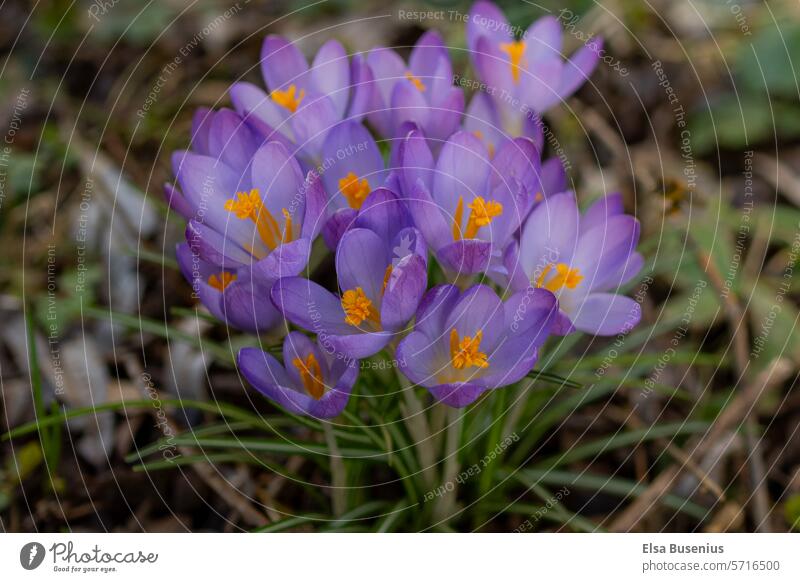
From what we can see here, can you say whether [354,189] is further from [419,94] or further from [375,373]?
[375,373]

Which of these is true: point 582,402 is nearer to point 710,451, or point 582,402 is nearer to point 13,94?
point 710,451

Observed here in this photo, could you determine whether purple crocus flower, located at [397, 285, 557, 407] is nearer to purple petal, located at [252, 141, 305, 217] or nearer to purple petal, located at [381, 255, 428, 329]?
purple petal, located at [381, 255, 428, 329]

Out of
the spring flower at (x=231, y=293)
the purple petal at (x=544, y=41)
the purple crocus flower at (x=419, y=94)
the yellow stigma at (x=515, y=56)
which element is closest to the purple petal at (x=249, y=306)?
the spring flower at (x=231, y=293)

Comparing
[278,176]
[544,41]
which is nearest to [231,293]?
[278,176]
